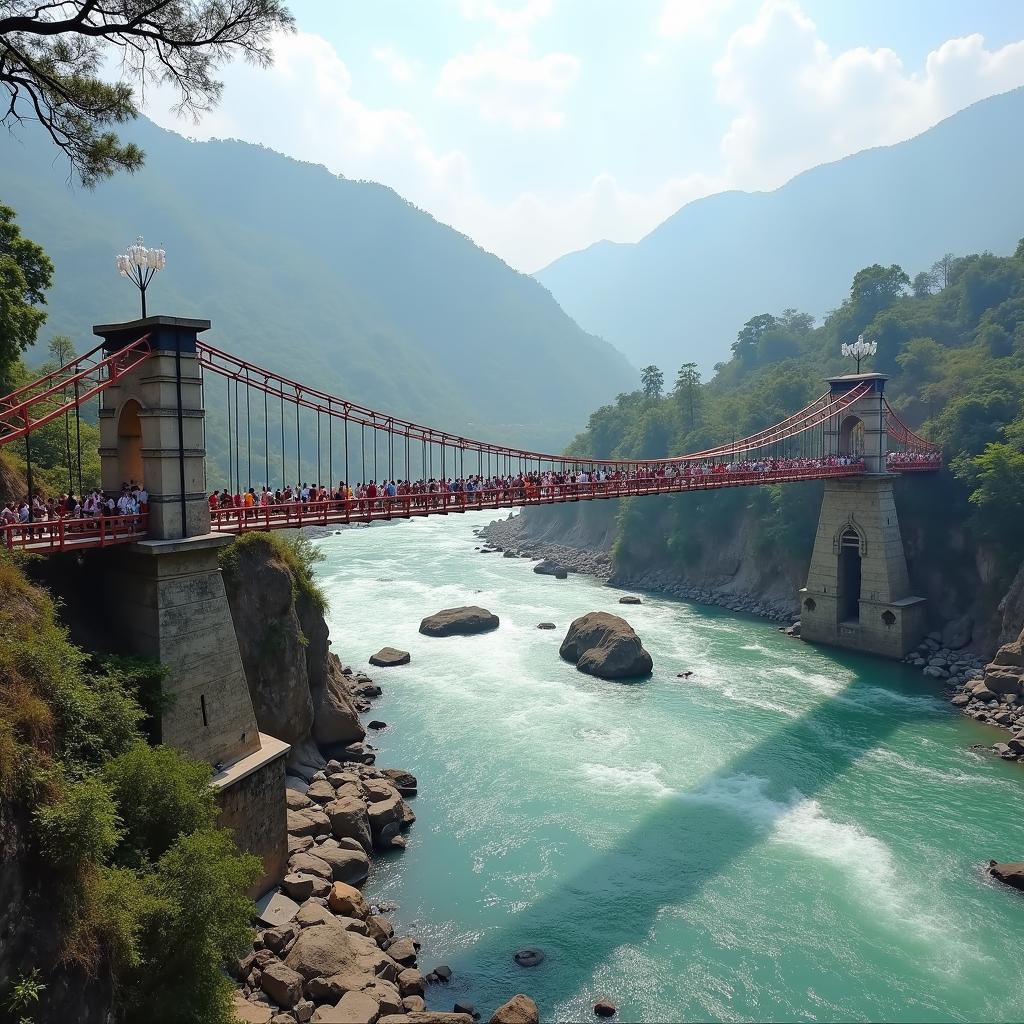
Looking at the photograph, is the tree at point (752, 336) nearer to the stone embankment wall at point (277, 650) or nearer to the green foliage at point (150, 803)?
the stone embankment wall at point (277, 650)

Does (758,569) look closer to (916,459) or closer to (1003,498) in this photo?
(916,459)

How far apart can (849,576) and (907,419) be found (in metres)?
14.3

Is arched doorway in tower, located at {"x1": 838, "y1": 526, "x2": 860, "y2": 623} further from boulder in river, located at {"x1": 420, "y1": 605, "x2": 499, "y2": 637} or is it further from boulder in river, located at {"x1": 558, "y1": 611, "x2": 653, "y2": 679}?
boulder in river, located at {"x1": 420, "y1": 605, "x2": 499, "y2": 637}

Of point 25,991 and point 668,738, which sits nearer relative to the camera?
point 25,991

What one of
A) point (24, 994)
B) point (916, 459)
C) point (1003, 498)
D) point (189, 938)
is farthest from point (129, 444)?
point (916, 459)

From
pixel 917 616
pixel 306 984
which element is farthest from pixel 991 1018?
pixel 917 616

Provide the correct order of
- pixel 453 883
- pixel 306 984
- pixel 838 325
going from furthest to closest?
pixel 838 325, pixel 453 883, pixel 306 984

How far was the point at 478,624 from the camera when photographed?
1323 inches

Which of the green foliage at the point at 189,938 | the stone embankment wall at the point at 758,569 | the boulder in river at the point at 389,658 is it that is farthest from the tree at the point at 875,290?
the green foliage at the point at 189,938

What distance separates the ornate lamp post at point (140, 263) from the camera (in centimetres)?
1291

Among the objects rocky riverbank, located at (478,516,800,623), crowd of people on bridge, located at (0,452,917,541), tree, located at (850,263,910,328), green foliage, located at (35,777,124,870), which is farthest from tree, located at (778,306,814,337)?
green foliage, located at (35,777,124,870)

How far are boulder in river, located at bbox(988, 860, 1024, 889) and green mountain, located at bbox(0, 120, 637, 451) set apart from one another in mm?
108225

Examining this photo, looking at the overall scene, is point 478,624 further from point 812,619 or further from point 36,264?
point 36,264

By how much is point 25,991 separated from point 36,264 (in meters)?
21.0
